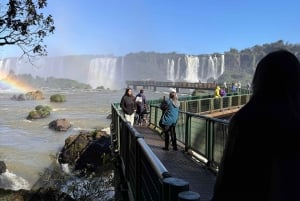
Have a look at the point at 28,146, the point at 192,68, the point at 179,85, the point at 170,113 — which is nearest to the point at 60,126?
the point at 28,146

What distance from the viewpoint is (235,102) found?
1131 inches

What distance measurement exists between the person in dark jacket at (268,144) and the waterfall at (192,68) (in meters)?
128

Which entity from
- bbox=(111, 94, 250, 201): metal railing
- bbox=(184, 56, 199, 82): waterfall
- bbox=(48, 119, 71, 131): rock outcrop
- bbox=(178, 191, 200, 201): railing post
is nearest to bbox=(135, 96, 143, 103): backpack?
bbox=(111, 94, 250, 201): metal railing

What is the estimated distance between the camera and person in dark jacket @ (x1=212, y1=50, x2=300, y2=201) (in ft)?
6.12

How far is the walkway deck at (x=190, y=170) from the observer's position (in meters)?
7.33

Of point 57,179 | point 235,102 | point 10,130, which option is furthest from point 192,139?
point 10,130

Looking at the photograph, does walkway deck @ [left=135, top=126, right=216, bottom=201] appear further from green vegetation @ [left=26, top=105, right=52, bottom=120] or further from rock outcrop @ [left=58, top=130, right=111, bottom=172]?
green vegetation @ [left=26, top=105, right=52, bottom=120]

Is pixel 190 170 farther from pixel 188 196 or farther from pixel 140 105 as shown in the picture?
pixel 140 105

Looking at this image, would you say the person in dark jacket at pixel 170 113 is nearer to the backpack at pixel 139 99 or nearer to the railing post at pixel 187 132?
the railing post at pixel 187 132

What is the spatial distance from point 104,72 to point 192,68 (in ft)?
94.3

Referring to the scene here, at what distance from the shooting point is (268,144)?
1914mm

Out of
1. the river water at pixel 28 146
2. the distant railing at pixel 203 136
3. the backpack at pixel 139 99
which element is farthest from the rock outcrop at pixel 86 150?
the distant railing at pixel 203 136

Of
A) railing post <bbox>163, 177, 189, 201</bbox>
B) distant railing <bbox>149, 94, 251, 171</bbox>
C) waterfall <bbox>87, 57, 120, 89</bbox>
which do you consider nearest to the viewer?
railing post <bbox>163, 177, 189, 201</bbox>

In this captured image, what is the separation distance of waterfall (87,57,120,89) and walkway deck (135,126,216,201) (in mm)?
129933
